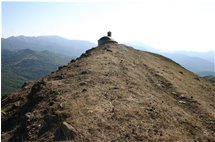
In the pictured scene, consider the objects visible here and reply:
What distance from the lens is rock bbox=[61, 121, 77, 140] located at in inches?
716

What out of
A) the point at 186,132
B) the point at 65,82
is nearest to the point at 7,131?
the point at 65,82

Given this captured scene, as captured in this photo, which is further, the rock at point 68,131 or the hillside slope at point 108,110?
the hillside slope at point 108,110

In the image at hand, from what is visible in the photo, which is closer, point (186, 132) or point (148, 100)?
point (186, 132)

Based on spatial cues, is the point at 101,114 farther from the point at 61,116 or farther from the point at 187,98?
the point at 187,98

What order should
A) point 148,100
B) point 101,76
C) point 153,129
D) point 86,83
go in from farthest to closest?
point 101,76 → point 86,83 → point 148,100 → point 153,129

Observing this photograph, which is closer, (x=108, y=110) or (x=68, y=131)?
(x=68, y=131)

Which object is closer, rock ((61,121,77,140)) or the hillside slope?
rock ((61,121,77,140))

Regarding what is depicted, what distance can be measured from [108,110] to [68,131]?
464 centimetres

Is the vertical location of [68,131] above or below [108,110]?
below

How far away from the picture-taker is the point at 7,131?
24.1m

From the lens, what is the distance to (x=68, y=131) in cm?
1852

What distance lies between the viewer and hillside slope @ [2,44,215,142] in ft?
64.5

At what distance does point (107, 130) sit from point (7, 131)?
962 centimetres

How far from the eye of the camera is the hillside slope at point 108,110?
19.7m
